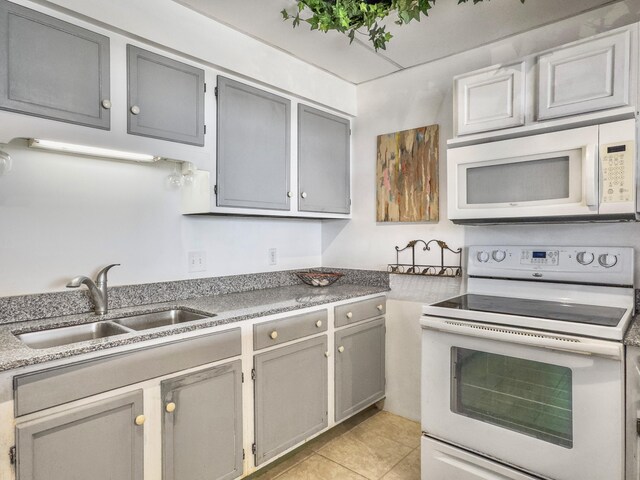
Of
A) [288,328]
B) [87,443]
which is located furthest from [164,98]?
[87,443]

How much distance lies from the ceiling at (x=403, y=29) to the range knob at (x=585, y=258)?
1.19 metres

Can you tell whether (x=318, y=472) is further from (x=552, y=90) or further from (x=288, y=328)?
(x=552, y=90)

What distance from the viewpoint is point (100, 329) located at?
1706 millimetres

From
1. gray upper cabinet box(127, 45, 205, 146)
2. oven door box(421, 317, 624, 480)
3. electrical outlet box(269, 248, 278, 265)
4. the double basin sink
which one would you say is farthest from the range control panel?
gray upper cabinet box(127, 45, 205, 146)

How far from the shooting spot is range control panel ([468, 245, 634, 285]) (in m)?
1.82

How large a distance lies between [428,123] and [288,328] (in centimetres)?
157

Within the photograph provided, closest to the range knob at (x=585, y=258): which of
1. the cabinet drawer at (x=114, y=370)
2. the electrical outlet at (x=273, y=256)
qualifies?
the cabinet drawer at (x=114, y=370)

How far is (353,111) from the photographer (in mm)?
2879

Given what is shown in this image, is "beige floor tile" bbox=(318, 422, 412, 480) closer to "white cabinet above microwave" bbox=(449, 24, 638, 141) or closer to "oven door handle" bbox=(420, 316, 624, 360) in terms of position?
"oven door handle" bbox=(420, 316, 624, 360)

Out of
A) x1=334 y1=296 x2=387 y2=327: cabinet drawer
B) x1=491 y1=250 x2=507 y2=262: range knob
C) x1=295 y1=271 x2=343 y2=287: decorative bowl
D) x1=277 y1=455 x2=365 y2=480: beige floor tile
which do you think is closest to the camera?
x1=277 y1=455 x2=365 y2=480: beige floor tile

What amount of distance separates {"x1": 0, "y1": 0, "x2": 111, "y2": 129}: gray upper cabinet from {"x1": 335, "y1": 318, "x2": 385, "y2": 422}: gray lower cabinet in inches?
65.1

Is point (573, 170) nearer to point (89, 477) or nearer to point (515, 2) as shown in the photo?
point (515, 2)

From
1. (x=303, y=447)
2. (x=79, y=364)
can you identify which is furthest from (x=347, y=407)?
(x=79, y=364)

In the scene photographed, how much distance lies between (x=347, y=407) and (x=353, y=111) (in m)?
2.00
